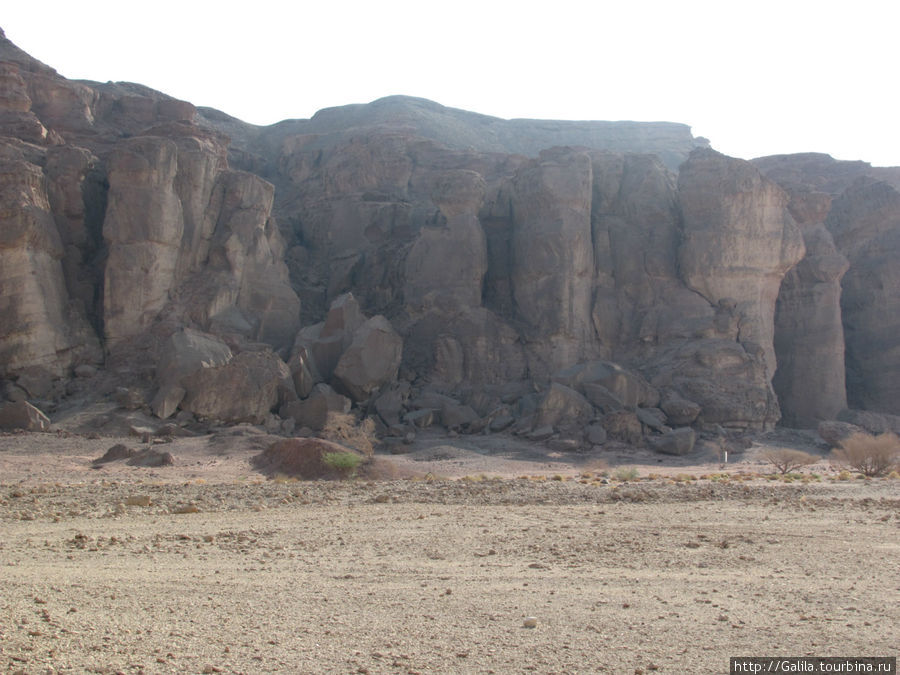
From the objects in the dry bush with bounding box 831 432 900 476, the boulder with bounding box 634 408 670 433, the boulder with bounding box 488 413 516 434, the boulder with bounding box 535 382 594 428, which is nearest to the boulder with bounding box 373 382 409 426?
the boulder with bounding box 488 413 516 434

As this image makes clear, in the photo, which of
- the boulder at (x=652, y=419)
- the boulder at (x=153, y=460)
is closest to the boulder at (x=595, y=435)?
the boulder at (x=652, y=419)

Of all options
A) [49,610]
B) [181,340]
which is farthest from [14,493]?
[181,340]

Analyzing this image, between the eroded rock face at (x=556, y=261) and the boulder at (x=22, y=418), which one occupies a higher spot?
the eroded rock face at (x=556, y=261)

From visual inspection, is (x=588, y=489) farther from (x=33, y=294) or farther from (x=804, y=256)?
(x=804, y=256)

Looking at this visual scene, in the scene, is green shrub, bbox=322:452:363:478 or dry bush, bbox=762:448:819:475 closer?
green shrub, bbox=322:452:363:478

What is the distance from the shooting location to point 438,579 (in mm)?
8984

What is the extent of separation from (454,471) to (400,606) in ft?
64.5

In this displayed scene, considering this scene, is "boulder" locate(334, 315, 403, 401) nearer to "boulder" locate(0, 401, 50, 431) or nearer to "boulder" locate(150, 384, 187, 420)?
"boulder" locate(150, 384, 187, 420)

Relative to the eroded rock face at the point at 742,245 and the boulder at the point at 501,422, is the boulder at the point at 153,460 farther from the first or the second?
the eroded rock face at the point at 742,245

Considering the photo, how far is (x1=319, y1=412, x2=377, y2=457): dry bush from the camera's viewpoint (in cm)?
2728

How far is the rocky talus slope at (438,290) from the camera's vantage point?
3428cm

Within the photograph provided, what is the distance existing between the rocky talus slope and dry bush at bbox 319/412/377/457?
1.38 metres

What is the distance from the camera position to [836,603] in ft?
25.5

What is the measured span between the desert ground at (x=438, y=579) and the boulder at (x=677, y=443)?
16.4 m
